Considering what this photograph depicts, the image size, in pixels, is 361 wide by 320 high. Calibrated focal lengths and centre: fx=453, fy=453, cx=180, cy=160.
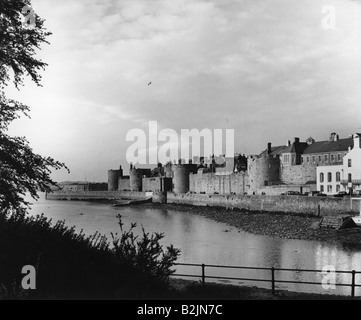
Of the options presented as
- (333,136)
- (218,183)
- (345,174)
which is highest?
(333,136)

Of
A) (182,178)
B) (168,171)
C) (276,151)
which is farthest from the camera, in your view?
(168,171)

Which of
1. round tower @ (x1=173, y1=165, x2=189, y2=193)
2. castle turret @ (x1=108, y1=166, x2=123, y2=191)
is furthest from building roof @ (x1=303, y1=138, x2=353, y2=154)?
castle turret @ (x1=108, y1=166, x2=123, y2=191)

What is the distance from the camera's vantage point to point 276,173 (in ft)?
205

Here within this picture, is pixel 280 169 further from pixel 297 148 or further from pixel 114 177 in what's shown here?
pixel 114 177

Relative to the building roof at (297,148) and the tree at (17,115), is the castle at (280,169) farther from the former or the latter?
the tree at (17,115)

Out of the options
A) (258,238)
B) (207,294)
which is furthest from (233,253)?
(207,294)

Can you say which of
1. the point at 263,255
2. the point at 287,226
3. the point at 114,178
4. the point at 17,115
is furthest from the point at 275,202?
the point at 114,178

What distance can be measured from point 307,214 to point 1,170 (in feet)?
121

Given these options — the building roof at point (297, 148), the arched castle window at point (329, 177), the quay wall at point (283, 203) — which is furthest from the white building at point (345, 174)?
the building roof at point (297, 148)

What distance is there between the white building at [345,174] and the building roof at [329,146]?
667 centimetres

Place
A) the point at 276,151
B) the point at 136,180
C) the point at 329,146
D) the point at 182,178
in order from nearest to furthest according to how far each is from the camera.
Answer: the point at 329,146
the point at 276,151
the point at 182,178
the point at 136,180

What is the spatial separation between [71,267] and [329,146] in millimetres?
54417

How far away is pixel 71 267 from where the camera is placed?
8.56 m
